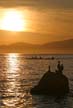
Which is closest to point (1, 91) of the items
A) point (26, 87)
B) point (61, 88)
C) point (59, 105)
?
point (26, 87)

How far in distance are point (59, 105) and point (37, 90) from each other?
32.4 feet

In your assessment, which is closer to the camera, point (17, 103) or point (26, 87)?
point (17, 103)

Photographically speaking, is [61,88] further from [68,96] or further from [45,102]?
[45,102]

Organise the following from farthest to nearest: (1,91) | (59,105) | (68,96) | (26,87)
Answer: (26,87) → (1,91) → (68,96) → (59,105)

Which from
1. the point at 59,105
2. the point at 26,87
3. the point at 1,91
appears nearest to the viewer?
the point at 59,105

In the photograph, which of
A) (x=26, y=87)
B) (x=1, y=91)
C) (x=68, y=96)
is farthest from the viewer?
(x=26, y=87)

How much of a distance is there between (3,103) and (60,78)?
1161 centimetres

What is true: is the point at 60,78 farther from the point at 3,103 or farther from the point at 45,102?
the point at 3,103

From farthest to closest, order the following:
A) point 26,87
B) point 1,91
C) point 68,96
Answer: point 26,87 → point 1,91 → point 68,96

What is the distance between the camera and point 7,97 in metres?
73.4

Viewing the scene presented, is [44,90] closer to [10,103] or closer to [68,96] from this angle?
[68,96]

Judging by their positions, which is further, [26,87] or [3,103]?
[26,87]

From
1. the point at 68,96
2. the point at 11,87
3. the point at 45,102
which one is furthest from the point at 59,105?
the point at 11,87

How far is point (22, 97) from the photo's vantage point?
239 ft
